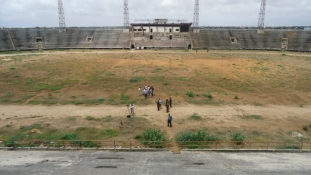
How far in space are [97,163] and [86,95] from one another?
15.8 meters

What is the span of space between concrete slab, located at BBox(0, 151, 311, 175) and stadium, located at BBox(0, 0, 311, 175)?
56mm

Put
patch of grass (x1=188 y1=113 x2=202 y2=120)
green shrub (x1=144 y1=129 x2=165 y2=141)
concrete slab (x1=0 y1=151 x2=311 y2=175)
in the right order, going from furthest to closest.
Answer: patch of grass (x1=188 y1=113 x2=202 y2=120) → green shrub (x1=144 y1=129 x2=165 y2=141) → concrete slab (x1=0 y1=151 x2=311 y2=175)

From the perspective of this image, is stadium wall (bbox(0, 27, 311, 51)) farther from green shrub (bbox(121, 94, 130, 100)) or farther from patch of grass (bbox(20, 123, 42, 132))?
patch of grass (bbox(20, 123, 42, 132))

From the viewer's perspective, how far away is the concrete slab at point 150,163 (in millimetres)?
12617

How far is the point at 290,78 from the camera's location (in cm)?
3566

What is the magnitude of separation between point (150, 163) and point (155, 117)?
8278 millimetres

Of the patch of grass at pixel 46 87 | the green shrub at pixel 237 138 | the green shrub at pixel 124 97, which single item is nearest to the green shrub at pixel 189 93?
the green shrub at pixel 124 97

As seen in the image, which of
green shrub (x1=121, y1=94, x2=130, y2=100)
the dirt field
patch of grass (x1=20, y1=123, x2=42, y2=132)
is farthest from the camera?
green shrub (x1=121, y1=94, x2=130, y2=100)

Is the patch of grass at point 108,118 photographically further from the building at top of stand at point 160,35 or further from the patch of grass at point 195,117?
the building at top of stand at point 160,35

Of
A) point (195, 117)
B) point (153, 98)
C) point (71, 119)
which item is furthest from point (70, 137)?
point (153, 98)

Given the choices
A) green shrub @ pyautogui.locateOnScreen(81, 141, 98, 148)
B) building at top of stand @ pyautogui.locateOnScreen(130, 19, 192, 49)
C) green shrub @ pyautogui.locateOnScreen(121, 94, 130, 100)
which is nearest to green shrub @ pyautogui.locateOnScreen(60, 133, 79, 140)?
green shrub @ pyautogui.locateOnScreen(81, 141, 98, 148)

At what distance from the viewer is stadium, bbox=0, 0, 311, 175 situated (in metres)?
13.7

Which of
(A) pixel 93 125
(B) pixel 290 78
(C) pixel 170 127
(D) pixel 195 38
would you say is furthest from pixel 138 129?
(D) pixel 195 38

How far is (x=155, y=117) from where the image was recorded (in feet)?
70.9
